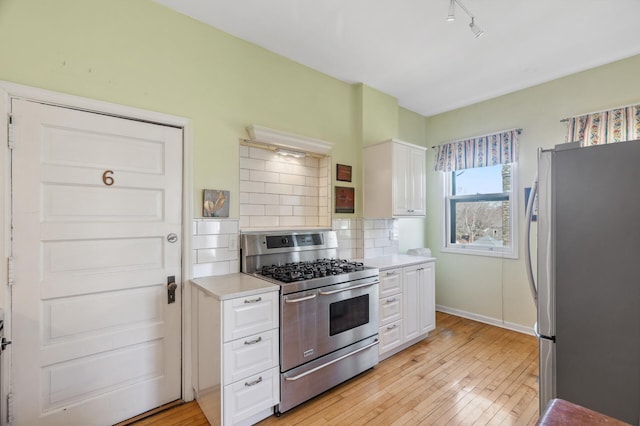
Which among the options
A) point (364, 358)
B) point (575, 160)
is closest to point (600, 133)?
point (575, 160)

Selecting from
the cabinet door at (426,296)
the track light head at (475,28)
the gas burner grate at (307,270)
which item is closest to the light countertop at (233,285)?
the gas burner grate at (307,270)

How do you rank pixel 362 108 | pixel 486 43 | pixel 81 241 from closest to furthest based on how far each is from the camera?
1. pixel 81 241
2. pixel 486 43
3. pixel 362 108

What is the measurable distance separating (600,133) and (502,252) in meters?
1.60

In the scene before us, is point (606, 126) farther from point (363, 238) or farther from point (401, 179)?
point (363, 238)

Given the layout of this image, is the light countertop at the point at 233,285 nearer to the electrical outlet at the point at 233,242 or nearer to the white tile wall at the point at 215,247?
the white tile wall at the point at 215,247

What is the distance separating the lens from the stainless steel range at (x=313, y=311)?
212cm

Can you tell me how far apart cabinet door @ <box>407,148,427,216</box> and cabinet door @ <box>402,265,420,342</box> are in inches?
29.5

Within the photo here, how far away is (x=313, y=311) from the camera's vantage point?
87.9 inches

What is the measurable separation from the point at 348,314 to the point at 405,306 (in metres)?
0.87

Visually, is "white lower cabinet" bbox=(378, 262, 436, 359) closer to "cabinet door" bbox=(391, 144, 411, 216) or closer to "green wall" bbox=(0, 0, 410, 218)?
"cabinet door" bbox=(391, 144, 411, 216)

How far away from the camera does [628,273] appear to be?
1476 millimetres

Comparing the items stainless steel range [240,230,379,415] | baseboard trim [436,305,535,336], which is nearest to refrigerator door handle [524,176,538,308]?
stainless steel range [240,230,379,415]

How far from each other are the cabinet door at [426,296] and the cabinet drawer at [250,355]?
185cm

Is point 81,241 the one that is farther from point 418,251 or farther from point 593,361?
point 418,251
